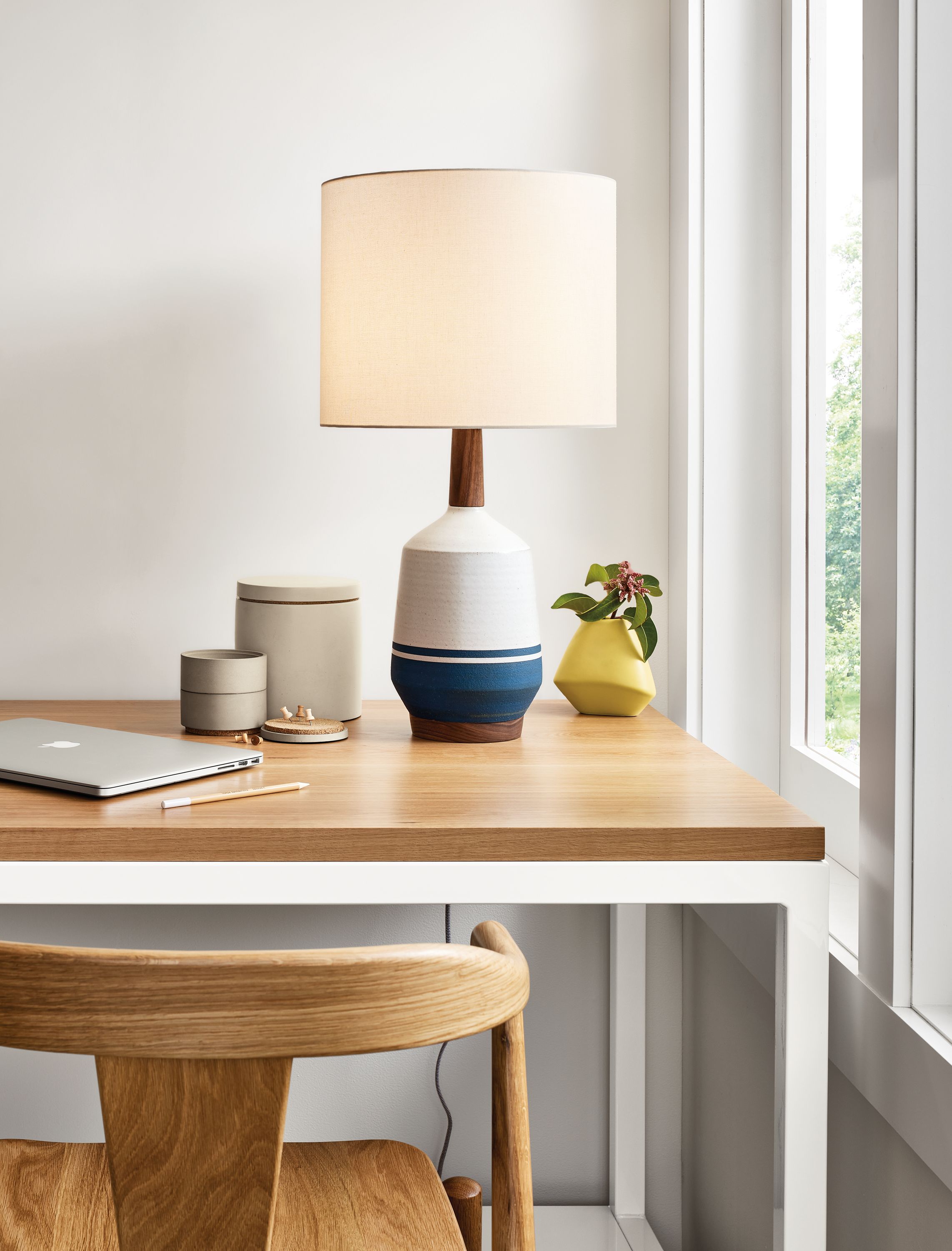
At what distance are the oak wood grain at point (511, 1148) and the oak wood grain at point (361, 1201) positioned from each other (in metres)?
0.08

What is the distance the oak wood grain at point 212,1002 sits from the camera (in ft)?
1.94

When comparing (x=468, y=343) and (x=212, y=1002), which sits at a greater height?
(x=468, y=343)

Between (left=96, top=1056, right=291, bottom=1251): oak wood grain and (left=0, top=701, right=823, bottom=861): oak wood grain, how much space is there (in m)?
0.35

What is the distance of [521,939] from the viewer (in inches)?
66.6

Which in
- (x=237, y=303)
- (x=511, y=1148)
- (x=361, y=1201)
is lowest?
(x=361, y=1201)

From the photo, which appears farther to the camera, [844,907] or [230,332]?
[230,332]

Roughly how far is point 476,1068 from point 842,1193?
2.29 ft

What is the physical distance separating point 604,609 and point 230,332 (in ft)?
2.10

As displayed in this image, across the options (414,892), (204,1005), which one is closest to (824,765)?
(414,892)

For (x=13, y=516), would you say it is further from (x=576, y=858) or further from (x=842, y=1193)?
(x=842, y=1193)

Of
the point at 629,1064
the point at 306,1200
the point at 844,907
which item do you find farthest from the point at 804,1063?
the point at 629,1064

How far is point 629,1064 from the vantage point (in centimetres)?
167

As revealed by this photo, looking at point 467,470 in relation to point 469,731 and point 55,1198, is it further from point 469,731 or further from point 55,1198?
point 55,1198

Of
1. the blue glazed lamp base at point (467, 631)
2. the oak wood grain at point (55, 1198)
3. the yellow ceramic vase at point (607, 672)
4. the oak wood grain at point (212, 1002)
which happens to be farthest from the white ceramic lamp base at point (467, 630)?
the oak wood grain at point (212, 1002)
